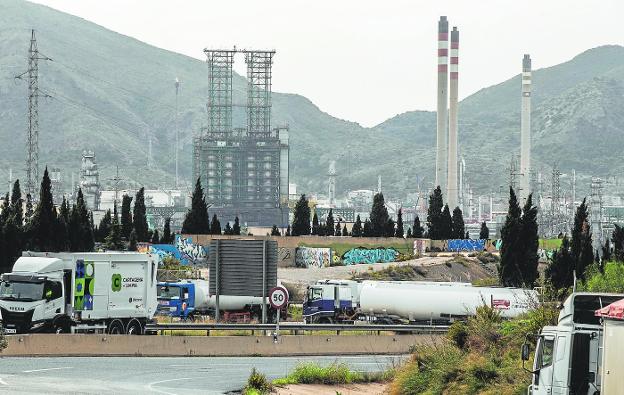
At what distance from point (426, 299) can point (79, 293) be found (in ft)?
77.6

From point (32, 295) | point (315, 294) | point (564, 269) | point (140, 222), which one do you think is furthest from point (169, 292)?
point (140, 222)

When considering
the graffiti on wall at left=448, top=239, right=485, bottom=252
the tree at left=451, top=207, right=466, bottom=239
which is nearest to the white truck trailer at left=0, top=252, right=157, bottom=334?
the graffiti on wall at left=448, top=239, right=485, bottom=252

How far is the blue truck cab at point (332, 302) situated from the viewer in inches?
2982

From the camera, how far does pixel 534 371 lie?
27.8 metres

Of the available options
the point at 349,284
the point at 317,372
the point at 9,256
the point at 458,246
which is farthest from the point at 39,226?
the point at 458,246

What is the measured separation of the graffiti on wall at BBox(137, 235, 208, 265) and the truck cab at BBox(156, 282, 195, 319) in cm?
2843

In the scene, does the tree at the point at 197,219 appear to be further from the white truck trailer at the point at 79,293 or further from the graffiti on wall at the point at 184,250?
the white truck trailer at the point at 79,293

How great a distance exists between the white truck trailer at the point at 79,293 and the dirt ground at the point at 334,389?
602 inches

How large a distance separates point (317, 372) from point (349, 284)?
36.3 m

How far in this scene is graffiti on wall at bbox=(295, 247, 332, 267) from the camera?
4289 inches

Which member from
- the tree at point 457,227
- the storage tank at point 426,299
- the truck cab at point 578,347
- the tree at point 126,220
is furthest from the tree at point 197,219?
the truck cab at point 578,347

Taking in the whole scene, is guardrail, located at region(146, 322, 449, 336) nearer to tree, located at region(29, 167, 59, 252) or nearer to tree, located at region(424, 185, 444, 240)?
tree, located at region(29, 167, 59, 252)

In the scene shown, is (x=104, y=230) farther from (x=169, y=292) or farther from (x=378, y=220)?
(x=169, y=292)

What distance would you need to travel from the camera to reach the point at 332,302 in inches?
2995
